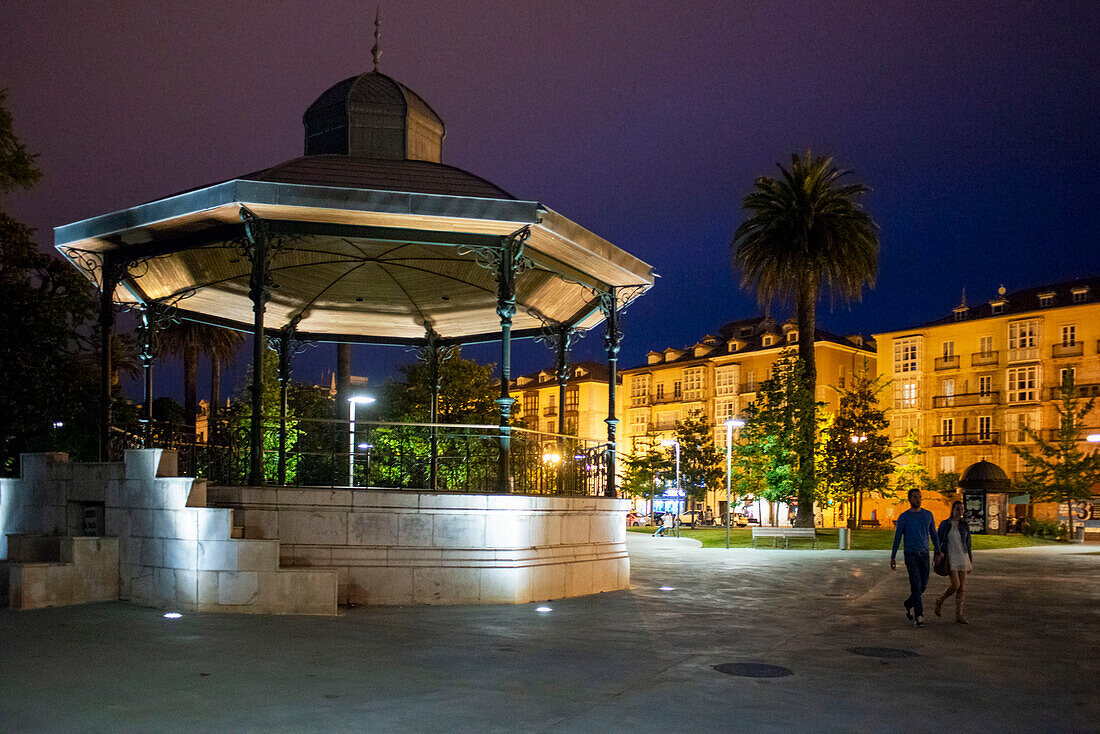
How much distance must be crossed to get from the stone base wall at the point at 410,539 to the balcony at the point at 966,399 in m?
67.7

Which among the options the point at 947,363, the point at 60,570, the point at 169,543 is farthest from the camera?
the point at 947,363

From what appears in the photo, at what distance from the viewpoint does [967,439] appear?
74.2m

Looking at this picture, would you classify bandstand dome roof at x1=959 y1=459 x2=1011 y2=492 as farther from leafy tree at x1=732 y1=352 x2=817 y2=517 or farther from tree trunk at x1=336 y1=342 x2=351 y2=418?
tree trunk at x1=336 y1=342 x2=351 y2=418

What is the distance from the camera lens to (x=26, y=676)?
8219 mm

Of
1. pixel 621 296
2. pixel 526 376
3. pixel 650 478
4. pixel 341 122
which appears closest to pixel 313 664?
pixel 621 296

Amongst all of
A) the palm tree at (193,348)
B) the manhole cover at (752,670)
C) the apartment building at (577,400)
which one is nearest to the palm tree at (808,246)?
the palm tree at (193,348)

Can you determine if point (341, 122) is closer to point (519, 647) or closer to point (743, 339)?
point (519, 647)

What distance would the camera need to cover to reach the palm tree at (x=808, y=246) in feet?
126

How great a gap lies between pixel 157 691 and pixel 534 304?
13964 mm

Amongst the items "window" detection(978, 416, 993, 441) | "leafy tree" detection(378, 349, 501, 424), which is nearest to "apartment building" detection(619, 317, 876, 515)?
"window" detection(978, 416, 993, 441)

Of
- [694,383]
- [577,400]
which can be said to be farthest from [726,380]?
[577,400]

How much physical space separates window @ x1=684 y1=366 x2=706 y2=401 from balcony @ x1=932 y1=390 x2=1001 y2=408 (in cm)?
2403

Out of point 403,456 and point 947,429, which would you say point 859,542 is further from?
point 947,429

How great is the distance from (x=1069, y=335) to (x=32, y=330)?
6739 centimetres
